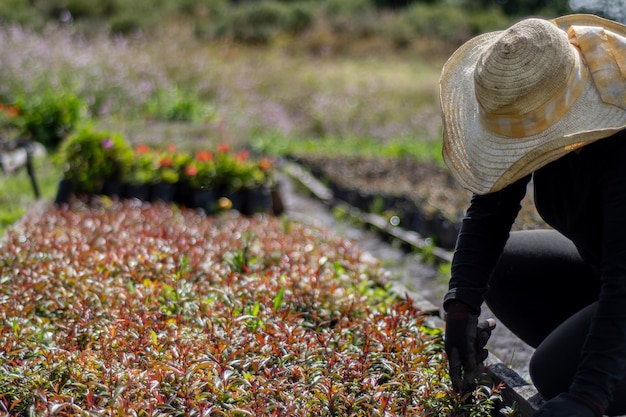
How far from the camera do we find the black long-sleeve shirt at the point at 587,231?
1950mm

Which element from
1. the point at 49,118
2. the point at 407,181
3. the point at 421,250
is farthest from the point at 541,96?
the point at 49,118

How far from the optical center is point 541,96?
2123mm

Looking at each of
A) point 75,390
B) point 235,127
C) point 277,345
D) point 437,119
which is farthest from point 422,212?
point 437,119

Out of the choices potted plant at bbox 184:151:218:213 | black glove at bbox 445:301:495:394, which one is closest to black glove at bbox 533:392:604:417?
black glove at bbox 445:301:495:394

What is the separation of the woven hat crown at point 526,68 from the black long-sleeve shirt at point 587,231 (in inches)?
8.8

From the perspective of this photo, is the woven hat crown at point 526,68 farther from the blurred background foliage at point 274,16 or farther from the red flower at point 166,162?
the blurred background foliage at point 274,16

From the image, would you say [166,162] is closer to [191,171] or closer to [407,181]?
[191,171]

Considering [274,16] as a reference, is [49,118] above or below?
above

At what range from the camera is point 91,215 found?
5289 mm

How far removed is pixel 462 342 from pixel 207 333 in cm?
91

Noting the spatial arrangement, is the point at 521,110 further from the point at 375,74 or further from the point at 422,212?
the point at 375,74

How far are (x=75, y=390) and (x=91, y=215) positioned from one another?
3082mm

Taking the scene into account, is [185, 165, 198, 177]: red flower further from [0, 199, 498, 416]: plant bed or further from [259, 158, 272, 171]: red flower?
A: [0, 199, 498, 416]: plant bed

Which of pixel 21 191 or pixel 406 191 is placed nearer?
pixel 406 191
